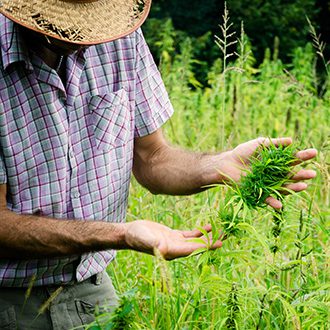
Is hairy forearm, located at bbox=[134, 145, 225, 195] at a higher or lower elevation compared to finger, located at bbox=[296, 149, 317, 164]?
lower

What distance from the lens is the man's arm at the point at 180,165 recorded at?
2.93m

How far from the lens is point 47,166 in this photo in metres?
2.94

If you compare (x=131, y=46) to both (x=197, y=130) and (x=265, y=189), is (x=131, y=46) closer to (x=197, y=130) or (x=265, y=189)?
(x=265, y=189)

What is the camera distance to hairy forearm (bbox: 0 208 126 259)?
8.87 feet

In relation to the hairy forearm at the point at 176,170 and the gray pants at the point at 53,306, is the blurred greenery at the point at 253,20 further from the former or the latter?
the gray pants at the point at 53,306

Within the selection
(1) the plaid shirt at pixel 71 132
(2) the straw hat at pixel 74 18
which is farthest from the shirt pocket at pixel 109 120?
(2) the straw hat at pixel 74 18

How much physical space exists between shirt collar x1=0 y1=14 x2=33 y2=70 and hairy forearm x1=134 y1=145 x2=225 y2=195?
0.71 meters

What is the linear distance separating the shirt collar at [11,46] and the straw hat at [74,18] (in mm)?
185

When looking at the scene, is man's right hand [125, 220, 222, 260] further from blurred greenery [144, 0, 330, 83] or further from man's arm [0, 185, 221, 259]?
blurred greenery [144, 0, 330, 83]

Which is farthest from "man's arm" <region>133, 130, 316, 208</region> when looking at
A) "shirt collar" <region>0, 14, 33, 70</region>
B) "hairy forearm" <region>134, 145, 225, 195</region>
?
"shirt collar" <region>0, 14, 33, 70</region>

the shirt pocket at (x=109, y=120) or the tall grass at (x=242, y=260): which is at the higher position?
the shirt pocket at (x=109, y=120)

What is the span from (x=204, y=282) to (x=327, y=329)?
45cm

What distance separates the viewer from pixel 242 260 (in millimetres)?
2734

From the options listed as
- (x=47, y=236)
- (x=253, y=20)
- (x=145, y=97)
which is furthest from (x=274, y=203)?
(x=253, y=20)
